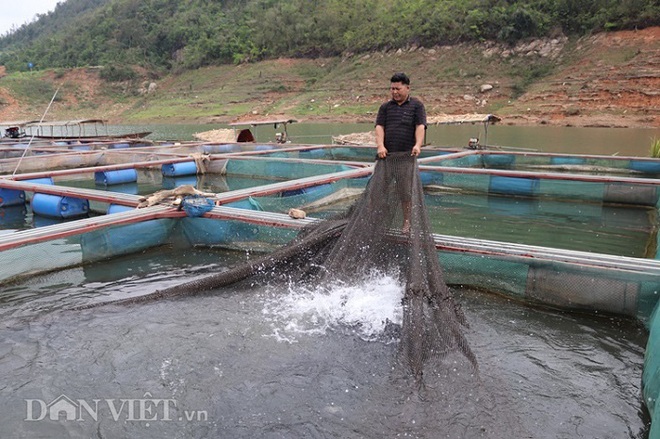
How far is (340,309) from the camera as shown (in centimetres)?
426

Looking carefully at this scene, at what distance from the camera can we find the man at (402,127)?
16.9ft

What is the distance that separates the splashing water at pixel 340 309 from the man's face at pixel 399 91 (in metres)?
1.95

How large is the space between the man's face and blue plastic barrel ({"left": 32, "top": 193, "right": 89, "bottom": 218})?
5930 mm

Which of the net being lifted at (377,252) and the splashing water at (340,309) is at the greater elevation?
the net being lifted at (377,252)

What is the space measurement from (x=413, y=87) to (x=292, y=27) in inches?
1058

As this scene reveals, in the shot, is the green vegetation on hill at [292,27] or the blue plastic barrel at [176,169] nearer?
the blue plastic barrel at [176,169]

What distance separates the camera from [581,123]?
3228 centimetres

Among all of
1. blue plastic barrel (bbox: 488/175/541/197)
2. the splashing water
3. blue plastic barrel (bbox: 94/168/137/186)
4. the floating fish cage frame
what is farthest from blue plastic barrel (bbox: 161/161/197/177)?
the splashing water

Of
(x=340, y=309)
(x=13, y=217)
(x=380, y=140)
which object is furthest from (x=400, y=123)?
(x=13, y=217)

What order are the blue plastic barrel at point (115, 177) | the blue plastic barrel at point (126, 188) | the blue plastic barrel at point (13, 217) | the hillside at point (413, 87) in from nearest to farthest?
the blue plastic barrel at point (13, 217)
the blue plastic barrel at point (115, 177)
the blue plastic barrel at point (126, 188)
the hillside at point (413, 87)

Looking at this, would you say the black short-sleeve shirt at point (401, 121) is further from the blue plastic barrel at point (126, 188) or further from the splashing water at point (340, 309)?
the blue plastic barrel at point (126, 188)

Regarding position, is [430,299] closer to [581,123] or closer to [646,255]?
[646,255]

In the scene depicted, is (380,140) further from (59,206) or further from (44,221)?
(44,221)

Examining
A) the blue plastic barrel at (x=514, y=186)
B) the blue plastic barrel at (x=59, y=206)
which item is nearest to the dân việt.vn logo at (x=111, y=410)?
the blue plastic barrel at (x=59, y=206)
